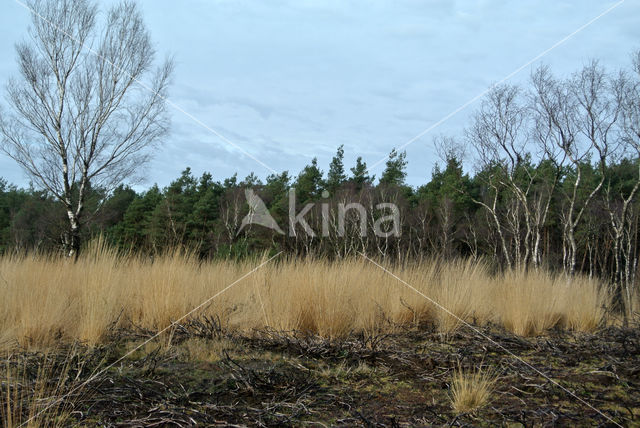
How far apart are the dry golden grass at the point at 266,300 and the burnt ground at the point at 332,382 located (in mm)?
307

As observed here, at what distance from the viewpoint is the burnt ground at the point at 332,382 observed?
2.25m

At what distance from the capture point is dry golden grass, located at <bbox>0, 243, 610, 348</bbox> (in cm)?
400

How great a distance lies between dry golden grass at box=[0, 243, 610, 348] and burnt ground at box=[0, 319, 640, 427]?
0.31 meters

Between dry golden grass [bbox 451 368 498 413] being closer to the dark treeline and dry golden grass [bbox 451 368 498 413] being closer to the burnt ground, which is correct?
the burnt ground

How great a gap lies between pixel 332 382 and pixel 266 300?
189 cm

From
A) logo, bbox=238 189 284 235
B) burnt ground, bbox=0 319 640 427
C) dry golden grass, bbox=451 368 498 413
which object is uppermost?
logo, bbox=238 189 284 235

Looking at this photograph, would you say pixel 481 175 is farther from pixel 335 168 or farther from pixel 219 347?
pixel 219 347

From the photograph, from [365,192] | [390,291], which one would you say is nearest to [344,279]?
[390,291]

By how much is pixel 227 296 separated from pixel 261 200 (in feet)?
91.2

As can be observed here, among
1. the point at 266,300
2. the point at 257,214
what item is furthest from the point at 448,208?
the point at 266,300

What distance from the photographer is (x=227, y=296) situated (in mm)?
5195

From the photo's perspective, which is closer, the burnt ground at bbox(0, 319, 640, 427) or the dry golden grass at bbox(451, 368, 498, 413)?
the burnt ground at bbox(0, 319, 640, 427)

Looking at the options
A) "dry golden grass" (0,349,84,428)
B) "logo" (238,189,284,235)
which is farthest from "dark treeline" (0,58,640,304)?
"dry golden grass" (0,349,84,428)

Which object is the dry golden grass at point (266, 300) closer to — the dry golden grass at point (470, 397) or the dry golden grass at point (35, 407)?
the dry golden grass at point (35, 407)
